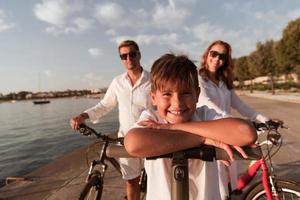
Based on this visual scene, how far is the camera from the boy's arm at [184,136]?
1.14 meters

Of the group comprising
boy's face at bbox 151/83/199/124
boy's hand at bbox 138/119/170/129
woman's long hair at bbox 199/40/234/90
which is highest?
woman's long hair at bbox 199/40/234/90

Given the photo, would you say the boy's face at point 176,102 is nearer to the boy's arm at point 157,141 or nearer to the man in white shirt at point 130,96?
the boy's arm at point 157,141

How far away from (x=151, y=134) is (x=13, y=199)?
4972 millimetres

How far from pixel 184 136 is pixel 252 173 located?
119 inches

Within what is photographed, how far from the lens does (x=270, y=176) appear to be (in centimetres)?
315

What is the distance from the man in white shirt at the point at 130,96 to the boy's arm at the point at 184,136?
242 centimetres

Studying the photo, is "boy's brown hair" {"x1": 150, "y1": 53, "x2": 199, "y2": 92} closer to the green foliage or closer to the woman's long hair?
the woman's long hair

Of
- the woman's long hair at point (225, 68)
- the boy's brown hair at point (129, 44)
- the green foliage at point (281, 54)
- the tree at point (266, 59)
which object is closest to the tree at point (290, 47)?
the green foliage at point (281, 54)

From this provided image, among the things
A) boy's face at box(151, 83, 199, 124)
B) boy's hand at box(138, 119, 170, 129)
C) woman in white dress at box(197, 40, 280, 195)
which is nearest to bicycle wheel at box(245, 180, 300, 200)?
woman in white dress at box(197, 40, 280, 195)

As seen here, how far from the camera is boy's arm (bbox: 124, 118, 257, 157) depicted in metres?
1.14

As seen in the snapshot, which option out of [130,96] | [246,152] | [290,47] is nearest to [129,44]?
[130,96]

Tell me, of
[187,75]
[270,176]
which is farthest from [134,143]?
[270,176]

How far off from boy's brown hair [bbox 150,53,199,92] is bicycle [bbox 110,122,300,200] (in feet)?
1.08

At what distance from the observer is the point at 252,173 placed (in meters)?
3.84
